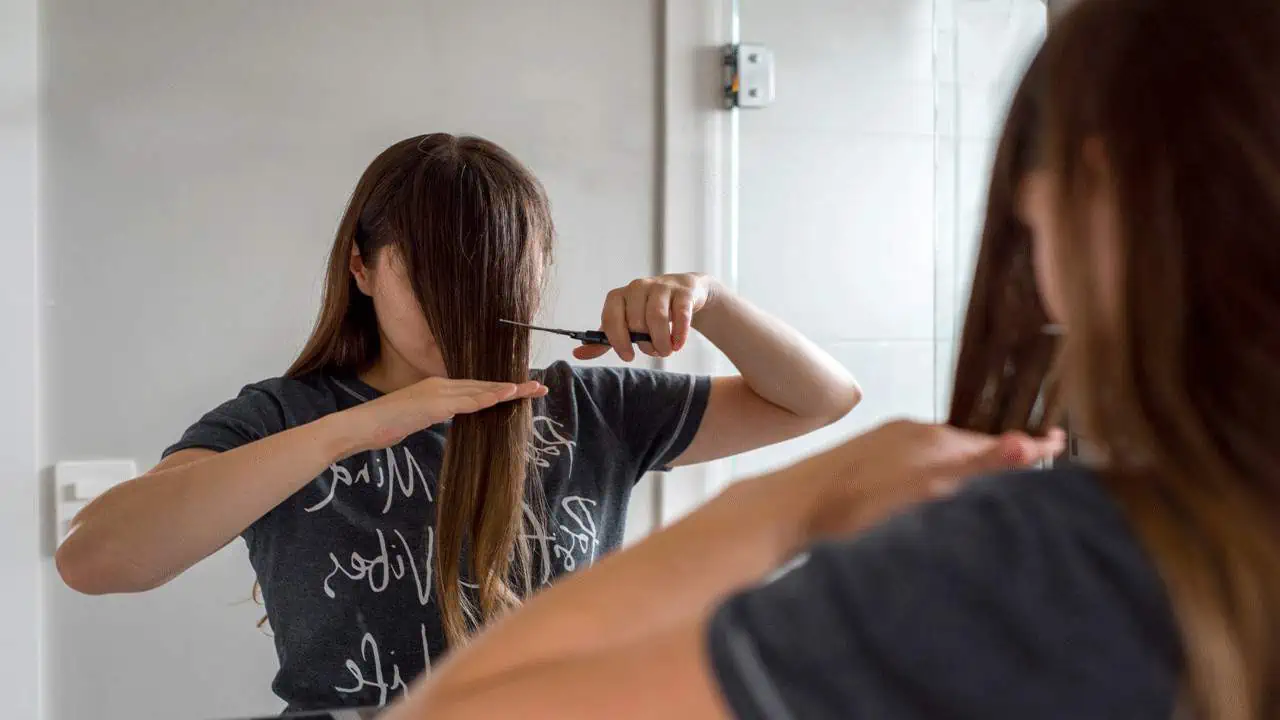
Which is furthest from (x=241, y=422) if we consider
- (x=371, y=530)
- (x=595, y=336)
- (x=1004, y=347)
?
(x=1004, y=347)

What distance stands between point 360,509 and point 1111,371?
2.66 ft

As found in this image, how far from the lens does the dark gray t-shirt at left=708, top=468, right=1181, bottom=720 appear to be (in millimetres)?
312

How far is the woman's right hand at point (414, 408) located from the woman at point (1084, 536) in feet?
1.65

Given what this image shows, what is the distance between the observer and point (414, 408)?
89 cm

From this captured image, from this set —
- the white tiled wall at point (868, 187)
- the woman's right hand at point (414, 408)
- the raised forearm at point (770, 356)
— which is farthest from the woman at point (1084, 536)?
the white tiled wall at point (868, 187)

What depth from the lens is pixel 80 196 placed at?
129 centimetres

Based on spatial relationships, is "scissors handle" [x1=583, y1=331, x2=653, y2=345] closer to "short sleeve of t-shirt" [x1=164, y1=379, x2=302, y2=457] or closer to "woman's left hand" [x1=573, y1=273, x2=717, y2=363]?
"woman's left hand" [x1=573, y1=273, x2=717, y2=363]

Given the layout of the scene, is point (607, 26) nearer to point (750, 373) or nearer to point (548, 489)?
point (750, 373)

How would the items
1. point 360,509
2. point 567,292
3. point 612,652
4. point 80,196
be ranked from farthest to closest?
point 567,292, point 80,196, point 360,509, point 612,652

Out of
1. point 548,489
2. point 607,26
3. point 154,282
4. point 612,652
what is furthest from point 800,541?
point 607,26

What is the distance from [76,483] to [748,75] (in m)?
1.03

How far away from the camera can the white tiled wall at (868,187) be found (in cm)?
124

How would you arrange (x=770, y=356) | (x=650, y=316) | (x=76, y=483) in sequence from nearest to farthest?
(x=650, y=316) → (x=770, y=356) → (x=76, y=483)

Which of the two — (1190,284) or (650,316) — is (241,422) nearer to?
(650,316)
